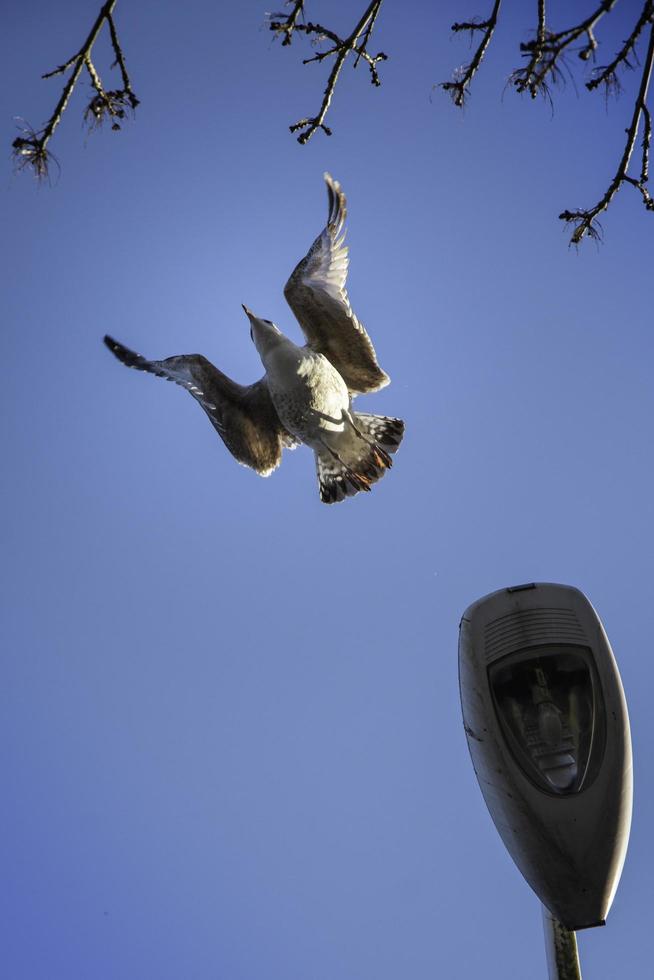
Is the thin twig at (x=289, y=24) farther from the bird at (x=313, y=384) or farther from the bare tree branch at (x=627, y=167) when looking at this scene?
the bird at (x=313, y=384)

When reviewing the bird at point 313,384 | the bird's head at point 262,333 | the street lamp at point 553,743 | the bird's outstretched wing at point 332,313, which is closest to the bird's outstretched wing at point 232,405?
the bird at point 313,384

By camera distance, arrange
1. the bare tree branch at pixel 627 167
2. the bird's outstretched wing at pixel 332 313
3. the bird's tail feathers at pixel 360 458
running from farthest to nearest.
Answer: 1. the bird's tail feathers at pixel 360 458
2. the bird's outstretched wing at pixel 332 313
3. the bare tree branch at pixel 627 167

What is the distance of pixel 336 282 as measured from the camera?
7.20m

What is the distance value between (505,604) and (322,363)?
129 inches

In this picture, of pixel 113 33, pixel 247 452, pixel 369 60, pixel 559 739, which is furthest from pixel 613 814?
pixel 247 452

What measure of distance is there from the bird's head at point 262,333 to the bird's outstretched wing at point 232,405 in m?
0.31

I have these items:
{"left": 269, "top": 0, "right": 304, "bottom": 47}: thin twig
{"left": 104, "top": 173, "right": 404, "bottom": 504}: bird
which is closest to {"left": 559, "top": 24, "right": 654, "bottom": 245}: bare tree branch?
{"left": 269, "top": 0, "right": 304, "bottom": 47}: thin twig

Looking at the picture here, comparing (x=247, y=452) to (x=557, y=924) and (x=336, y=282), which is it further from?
(x=557, y=924)

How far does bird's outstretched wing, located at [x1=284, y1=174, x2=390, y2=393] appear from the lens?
682 centimetres

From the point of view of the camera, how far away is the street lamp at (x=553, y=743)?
10.9 ft

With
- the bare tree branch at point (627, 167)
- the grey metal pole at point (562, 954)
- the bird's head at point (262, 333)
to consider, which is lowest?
the grey metal pole at point (562, 954)

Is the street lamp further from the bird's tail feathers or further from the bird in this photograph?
the bird's tail feathers

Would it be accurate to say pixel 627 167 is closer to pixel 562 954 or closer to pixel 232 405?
pixel 562 954

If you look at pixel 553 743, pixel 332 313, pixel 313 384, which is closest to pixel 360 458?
pixel 313 384
